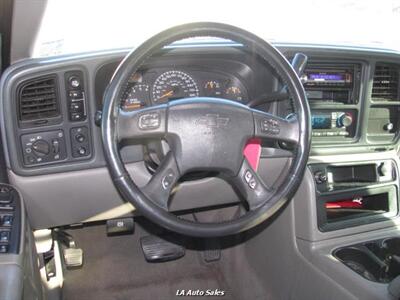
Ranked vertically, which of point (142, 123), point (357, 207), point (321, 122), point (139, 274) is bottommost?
point (139, 274)

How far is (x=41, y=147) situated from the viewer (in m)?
1.92

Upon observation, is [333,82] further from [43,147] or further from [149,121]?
[43,147]

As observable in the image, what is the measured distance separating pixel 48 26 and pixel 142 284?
1537mm

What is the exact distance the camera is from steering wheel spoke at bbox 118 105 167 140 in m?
1.52

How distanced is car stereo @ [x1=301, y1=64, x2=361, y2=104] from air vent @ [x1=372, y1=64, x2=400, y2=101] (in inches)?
4.4

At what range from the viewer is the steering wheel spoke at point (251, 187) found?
1.62 metres

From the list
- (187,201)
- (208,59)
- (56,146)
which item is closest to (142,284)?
(187,201)

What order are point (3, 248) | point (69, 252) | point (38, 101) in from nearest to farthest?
point (3, 248) → point (38, 101) → point (69, 252)

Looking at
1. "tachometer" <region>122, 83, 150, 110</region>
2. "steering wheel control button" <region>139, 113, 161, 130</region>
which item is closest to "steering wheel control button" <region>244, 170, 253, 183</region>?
"steering wheel control button" <region>139, 113, 161, 130</region>

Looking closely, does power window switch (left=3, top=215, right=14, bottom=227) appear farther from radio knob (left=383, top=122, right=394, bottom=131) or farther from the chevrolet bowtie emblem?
radio knob (left=383, top=122, right=394, bottom=131)

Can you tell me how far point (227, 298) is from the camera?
9.37 feet

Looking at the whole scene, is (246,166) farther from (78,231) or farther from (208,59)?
(78,231)

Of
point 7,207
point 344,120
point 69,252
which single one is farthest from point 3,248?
point 344,120

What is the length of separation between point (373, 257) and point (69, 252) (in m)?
1.50
